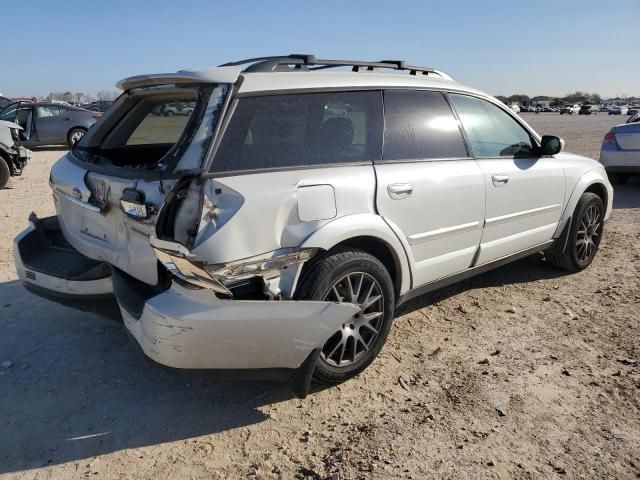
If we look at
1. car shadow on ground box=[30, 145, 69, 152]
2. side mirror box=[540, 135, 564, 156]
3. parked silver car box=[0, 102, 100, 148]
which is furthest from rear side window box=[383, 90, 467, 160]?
car shadow on ground box=[30, 145, 69, 152]

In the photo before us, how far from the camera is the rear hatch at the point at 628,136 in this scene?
9.11m

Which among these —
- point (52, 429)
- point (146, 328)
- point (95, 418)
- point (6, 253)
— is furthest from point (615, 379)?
point (6, 253)

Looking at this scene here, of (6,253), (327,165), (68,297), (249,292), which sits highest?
(327,165)

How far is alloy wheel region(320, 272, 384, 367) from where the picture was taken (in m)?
3.07

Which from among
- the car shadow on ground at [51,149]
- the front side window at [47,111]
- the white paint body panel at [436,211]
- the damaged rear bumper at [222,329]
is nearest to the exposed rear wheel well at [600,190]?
the white paint body panel at [436,211]

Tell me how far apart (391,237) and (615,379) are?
5.35 ft

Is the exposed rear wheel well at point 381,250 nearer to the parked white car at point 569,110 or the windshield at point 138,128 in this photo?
the windshield at point 138,128

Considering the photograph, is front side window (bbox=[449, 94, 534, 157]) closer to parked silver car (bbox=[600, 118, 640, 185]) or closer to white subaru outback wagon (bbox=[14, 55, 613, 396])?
white subaru outback wagon (bbox=[14, 55, 613, 396])

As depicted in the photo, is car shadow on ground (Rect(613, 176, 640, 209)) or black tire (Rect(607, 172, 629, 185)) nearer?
car shadow on ground (Rect(613, 176, 640, 209))

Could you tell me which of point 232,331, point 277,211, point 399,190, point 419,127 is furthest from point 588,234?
point 232,331

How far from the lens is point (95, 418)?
2.89 meters

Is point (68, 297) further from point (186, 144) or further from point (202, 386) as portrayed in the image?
point (186, 144)

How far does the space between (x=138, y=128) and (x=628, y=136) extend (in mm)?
8522

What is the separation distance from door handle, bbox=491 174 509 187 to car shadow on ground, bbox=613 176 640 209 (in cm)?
516
